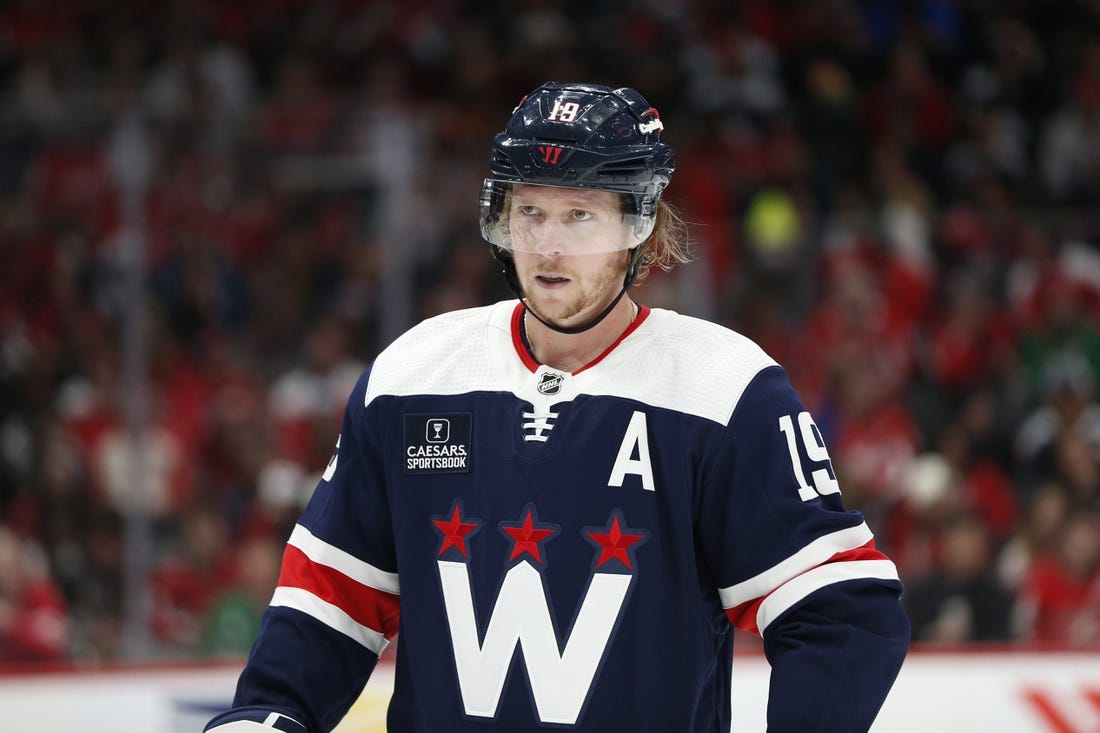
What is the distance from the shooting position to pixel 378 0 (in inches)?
354

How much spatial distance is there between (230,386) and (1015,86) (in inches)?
178

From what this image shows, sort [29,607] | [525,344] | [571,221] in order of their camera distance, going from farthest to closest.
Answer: [29,607] → [525,344] → [571,221]

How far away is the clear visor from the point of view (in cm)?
193

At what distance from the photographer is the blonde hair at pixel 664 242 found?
2.06 m

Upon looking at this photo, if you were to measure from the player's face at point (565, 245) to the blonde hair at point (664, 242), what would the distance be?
0.30ft

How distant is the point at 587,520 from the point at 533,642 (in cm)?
16

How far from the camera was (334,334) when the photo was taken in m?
6.07

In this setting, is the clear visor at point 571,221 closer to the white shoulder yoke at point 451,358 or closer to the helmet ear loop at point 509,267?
the helmet ear loop at point 509,267

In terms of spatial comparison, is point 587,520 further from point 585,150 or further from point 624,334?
point 585,150

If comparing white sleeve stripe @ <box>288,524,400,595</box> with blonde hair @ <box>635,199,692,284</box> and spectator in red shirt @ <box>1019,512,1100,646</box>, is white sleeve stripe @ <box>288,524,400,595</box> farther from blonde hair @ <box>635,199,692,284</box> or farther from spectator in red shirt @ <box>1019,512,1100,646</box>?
spectator in red shirt @ <box>1019,512,1100,646</box>

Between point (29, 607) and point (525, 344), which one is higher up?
point (525, 344)

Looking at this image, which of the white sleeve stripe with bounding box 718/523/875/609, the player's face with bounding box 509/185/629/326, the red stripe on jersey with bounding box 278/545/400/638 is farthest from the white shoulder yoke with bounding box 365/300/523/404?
the white sleeve stripe with bounding box 718/523/875/609

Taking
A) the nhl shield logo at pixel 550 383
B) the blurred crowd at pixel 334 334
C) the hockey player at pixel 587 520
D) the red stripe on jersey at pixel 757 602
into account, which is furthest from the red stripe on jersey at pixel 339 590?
the blurred crowd at pixel 334 334

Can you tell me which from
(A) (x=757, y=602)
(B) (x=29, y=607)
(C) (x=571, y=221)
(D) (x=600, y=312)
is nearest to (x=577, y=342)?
(D) (x=600, y=312)
